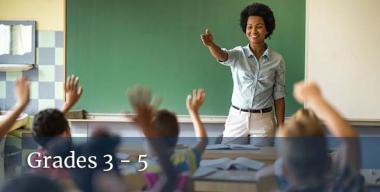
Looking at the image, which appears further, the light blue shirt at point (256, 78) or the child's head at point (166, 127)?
the light blue shirt at point (256, 78)

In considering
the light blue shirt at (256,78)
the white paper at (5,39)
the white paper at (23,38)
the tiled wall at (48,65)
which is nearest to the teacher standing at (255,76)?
the light blue shirt at (256,78)

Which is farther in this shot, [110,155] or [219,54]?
[219,54]

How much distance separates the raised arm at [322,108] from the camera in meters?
0.48

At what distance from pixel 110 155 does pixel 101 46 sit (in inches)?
102

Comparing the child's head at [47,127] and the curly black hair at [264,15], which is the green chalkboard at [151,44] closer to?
the curly black hair at [264,15]

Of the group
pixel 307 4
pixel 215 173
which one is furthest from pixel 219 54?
pixel 307 4

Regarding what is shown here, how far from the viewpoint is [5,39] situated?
10.3 feet

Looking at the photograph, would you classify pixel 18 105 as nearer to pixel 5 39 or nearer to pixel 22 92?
pixel 22 92

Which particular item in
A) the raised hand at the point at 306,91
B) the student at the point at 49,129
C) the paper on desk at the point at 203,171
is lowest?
the paper on desk at the point at 203,171

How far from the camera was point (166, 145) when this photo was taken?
0.56 meters

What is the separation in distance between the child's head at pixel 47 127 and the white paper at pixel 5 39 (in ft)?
9.18

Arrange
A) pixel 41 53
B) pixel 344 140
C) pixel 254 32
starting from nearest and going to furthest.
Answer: pixel 344 140, pixel 254 32, pixel 41 53

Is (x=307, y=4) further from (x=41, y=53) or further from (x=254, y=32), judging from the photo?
(x=41, y=53)

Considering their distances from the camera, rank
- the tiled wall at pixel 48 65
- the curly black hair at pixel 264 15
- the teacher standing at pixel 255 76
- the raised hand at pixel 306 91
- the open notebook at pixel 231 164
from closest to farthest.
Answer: the raised hand at pixel 306 91 → the open notebook at pixel 231 164 → the teacher standing at pixel 255 76 → the curly black hair at pixel 264 15 → the tiled wall at pixel 48 65
